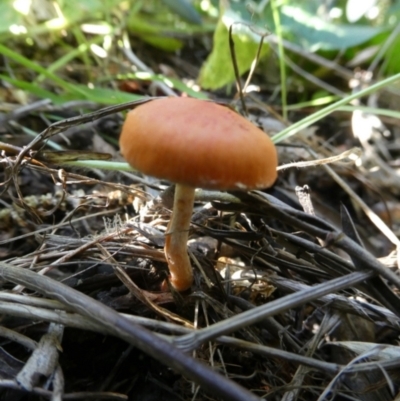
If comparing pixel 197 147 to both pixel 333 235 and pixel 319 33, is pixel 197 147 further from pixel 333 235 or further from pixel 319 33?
pixel 319 33

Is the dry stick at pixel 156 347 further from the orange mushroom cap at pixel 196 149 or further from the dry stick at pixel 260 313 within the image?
the orange mushroom cap at pixel 196 149

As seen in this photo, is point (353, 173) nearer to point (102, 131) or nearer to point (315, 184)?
point (315, 184)

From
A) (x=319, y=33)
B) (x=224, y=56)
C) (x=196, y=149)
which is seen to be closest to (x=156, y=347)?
(x=196, y=149)

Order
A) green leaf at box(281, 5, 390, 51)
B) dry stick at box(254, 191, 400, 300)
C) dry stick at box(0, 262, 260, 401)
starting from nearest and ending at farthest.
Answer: dry stick at box(0, 262, 260, 401), dry stick at box(254, 191, 400, 300), green leaf at box(281, 5, 390, 51)

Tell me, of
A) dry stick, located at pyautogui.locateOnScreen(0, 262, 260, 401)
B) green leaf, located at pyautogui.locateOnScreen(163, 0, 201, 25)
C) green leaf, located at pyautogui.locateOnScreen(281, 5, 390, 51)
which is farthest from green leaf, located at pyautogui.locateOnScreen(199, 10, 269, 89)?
dry stick, located at pyautogui.locateOnScreen(0, 262, 260, 401)

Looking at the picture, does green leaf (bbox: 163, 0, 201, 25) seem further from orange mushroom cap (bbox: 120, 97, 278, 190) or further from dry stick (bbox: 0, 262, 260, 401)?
dry stick (bbox: 0, 262, 260, 401)
